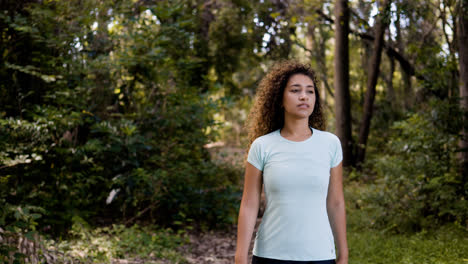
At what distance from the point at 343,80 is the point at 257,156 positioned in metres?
10.2

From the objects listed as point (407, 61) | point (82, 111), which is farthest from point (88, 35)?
point (407, 61)

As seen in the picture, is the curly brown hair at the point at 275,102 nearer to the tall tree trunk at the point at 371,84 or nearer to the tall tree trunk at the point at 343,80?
the tall tree trunk at the point at 343,80

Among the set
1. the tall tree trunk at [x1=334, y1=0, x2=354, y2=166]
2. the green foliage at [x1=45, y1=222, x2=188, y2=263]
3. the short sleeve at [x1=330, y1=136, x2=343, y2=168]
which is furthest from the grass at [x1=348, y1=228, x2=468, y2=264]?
the tall tree trunk at [x1=334, y1=0, x2=354, y2=166]

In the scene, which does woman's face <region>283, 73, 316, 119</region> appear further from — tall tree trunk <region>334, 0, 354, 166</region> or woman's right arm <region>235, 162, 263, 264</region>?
tall tree trunk <region>334, 0, 354, 166</region>

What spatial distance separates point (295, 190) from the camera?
7.72ft

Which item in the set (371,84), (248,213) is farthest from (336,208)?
(371,84)

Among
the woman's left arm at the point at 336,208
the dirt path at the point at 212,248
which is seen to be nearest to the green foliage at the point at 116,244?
the dirt path at the point at 212,248

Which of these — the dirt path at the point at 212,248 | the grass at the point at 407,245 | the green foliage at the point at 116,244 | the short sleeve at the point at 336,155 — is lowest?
the dirt path at the point at 212,248

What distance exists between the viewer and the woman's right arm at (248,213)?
2424mm

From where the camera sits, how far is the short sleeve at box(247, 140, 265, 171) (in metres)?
2.49

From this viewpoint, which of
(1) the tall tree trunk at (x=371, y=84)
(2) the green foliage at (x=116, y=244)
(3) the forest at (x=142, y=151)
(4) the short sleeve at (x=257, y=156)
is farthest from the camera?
(1) the tall tree trunk at (x=371, y=84)

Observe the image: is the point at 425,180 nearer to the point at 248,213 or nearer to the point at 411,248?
the point at 411,248

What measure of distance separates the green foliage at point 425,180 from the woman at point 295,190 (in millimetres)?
4220

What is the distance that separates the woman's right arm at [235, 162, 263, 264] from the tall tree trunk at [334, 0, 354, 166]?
9.92m
